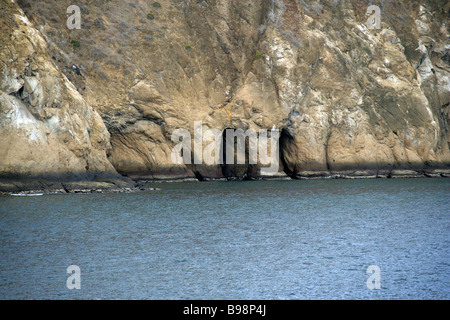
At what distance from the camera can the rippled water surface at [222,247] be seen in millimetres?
14500

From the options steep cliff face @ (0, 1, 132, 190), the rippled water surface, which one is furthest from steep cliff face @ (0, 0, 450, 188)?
the rippled water surface

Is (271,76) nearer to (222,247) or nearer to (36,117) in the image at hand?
(36,117)

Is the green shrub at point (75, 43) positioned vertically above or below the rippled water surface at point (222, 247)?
above

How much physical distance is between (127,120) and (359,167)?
2369 cm

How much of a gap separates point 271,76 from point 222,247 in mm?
38570

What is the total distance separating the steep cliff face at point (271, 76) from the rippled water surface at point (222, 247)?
56.9ft

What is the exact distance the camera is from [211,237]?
852 inches

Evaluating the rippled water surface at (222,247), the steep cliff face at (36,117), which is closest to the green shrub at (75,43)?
the steep cliff face at (36,117)

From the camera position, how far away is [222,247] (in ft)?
64.3

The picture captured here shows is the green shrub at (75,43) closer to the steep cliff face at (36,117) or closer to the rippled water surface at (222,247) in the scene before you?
the steep cliff face at (36,117)

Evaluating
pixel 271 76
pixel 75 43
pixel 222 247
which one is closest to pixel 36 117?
pixel 75 43

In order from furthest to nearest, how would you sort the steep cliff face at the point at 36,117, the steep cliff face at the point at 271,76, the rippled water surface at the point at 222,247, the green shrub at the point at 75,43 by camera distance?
the steep cliff face at the point at 271,76 < the green shrub at the point at 75,43 < the steep cliff face at the point at 36,117 < the rippled water surface at the point at 222,247
